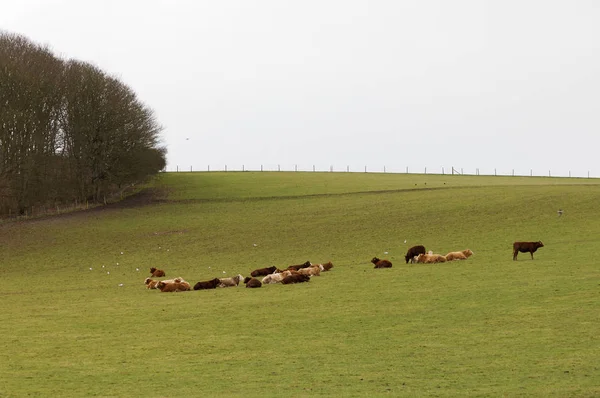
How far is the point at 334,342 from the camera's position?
819 inches

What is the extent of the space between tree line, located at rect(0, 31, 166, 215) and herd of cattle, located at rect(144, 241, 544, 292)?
33247 millimetres

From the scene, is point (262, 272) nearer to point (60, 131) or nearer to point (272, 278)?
point (272, 278)

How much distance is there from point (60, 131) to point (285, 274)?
47191 mm

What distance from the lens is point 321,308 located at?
2611 centimetres

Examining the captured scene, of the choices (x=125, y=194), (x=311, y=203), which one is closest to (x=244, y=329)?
(x=311, y=203)

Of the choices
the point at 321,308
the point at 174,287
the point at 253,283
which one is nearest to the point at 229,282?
the point at 253,283

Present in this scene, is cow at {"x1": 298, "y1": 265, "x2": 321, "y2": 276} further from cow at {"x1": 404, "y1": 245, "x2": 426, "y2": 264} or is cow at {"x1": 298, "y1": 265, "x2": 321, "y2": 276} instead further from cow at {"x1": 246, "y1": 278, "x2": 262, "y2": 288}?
cow at {"x1": 404, "y1": 245, "x2": 426, "y2": 264}

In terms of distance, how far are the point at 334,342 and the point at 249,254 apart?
26172mm

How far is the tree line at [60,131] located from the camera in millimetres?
67000

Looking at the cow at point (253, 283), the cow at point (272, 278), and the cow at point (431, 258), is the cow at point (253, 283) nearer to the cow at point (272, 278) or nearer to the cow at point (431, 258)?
the cow at point (272, 278)

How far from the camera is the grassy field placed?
1694 cm

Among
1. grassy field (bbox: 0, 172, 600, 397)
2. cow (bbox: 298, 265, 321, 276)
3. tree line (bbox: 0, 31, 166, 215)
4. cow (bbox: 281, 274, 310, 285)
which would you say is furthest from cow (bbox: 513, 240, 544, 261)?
tree line (bbox: 0, 31, 166, 215)

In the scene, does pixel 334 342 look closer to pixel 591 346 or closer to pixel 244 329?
pixel 244 329

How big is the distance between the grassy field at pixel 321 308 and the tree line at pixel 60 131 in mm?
10256
